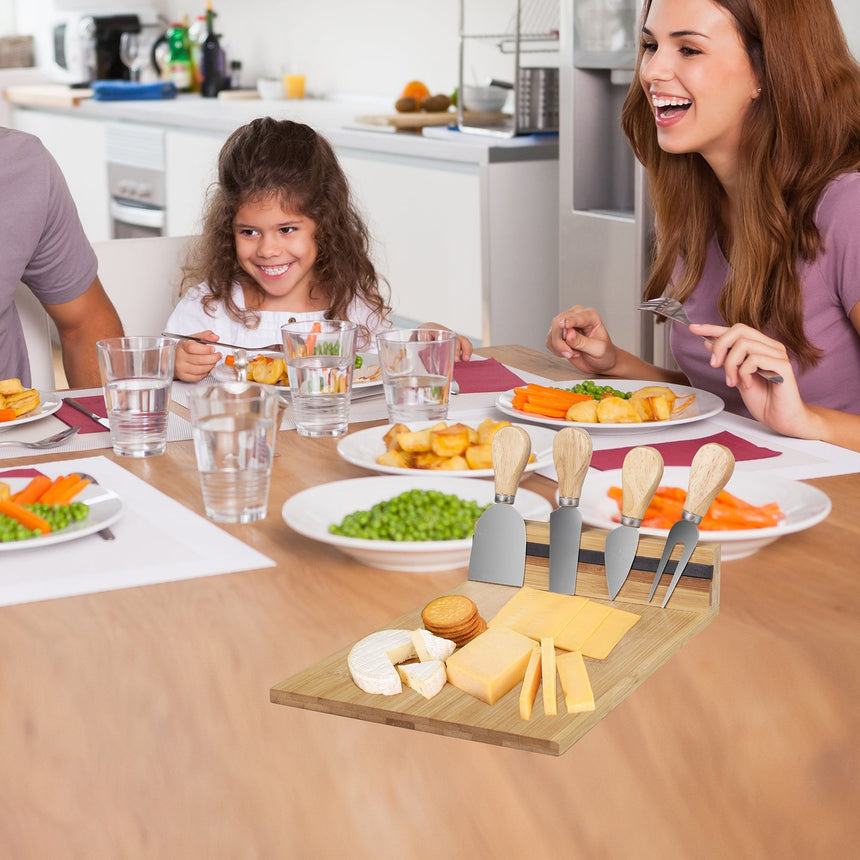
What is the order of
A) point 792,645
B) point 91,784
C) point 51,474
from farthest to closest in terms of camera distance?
point 51,474
point 792,645
point 91,784

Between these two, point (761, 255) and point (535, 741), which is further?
point (761, 255)

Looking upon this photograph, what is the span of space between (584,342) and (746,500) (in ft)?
2.19

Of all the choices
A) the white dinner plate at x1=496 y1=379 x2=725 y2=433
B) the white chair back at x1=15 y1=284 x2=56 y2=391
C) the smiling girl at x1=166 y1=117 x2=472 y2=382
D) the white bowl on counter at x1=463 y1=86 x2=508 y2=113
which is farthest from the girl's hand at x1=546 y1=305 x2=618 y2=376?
the white bowl on counter at x1=463 y1=86 x2=508 y2=113

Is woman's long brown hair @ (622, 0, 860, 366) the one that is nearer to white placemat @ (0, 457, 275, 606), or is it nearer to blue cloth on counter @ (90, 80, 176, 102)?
white placemat @ (0, 457, 275, 606)

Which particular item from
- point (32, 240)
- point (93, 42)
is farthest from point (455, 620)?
point (93, 42)

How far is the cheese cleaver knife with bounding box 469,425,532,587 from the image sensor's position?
2.84 ft

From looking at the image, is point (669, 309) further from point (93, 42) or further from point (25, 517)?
point (93, 42)

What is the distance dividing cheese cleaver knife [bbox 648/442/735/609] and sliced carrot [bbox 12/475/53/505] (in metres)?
0.53

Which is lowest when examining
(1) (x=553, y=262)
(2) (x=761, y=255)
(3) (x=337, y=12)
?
(1) (x=553, y=262)

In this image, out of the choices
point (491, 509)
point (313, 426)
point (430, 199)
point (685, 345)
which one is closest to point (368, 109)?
point (430, 199)

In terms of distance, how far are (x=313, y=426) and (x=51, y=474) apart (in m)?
0.30

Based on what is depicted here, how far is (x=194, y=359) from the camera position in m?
1.62

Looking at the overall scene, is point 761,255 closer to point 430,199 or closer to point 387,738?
point 387,738

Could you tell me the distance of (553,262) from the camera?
12.0 ft
